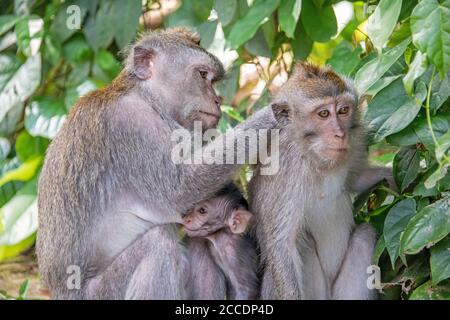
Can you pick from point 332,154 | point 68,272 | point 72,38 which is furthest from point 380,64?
point 72,38

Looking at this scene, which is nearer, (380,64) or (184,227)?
(380,64)

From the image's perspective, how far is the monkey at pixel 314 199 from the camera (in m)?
6.62

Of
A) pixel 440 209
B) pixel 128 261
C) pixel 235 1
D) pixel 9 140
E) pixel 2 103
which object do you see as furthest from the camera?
pixel 9 140

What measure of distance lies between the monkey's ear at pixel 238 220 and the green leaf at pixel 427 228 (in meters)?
1.31

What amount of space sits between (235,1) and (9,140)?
364 cm

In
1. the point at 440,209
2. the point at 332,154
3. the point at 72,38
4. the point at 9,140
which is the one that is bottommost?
the point at 440,209

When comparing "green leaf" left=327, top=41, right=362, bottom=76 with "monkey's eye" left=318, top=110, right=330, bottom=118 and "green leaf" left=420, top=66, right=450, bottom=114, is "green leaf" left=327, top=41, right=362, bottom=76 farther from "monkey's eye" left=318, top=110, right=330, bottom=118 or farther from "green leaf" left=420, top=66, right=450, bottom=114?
"green leaf" left=420, top=66, right=450, bottom=114

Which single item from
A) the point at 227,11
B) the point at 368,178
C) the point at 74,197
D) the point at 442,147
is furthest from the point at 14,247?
the point at 442,147

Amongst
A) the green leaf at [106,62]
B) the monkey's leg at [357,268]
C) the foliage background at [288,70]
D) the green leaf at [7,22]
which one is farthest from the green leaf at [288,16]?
the green leaf at [7,22]

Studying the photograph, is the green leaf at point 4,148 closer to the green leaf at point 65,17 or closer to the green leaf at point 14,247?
the green leaf at point 14,247

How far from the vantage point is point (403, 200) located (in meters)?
Answer: 6.60

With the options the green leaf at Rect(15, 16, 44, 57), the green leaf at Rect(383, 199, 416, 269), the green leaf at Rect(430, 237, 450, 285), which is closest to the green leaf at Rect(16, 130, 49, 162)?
the green leaf at Rect(15, 16, 44, 57)

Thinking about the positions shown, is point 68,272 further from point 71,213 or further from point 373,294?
point 373,294

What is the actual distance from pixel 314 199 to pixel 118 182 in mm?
1459
